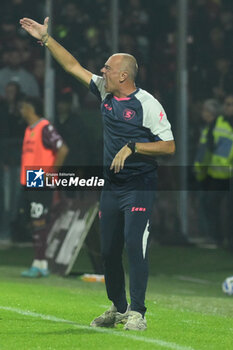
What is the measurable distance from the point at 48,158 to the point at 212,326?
17.4 feet

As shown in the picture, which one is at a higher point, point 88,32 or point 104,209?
point 88,32

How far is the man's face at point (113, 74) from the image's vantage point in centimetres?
864

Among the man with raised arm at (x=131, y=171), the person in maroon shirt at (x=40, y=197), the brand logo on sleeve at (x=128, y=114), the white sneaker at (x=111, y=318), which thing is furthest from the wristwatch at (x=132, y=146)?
the person in maroon shirt at (x=40, y=197)

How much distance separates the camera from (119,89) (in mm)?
8672

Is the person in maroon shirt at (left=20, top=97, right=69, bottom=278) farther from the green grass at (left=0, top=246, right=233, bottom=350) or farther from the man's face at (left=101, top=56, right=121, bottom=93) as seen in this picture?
the man's face at (left=101, top=56, right=121, bottom=93)

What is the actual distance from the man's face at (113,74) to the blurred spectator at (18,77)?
10.9 meters

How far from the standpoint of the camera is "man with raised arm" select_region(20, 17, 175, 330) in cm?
854

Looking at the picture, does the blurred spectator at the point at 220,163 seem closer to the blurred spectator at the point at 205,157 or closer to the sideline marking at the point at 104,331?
the blurred spectator at the point at 205,157

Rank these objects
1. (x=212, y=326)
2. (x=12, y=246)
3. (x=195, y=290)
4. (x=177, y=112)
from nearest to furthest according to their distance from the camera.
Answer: (x=212, y=326) → (x=195, y=290) → (x=12, y=246) → (x=177, y=112)

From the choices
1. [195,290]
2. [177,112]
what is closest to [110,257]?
[195,290]

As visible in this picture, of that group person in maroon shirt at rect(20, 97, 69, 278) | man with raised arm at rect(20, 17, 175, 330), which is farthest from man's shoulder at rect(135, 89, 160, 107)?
person in maroon shirt at rect(20, 97, 69, 278)

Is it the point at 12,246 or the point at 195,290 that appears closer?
the point at 195,290

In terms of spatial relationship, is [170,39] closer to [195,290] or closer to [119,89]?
[195,290]

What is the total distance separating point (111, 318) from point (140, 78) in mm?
11592
